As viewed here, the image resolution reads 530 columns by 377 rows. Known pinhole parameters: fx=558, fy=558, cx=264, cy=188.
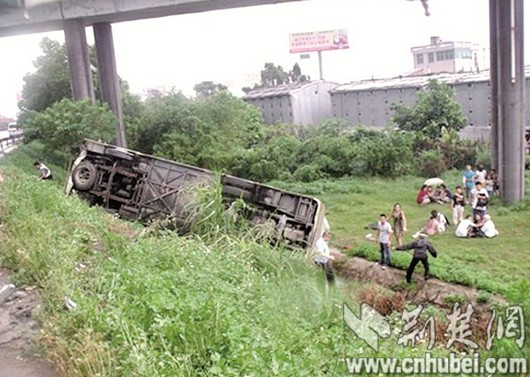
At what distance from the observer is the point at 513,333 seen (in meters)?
4.93

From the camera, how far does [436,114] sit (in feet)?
73.4

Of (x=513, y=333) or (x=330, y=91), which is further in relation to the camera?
(x=330, y=91)

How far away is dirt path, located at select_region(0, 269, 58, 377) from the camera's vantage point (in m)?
4.48

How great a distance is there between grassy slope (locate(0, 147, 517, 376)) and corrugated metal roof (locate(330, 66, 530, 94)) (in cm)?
2087

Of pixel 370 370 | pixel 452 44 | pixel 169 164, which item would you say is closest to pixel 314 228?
pixel 169 164

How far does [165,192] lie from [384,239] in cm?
482

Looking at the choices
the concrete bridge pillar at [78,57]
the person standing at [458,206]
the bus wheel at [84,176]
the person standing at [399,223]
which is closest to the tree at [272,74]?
the concrete bridge pillar at [78,57]

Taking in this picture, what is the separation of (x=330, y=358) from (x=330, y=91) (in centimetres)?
3018

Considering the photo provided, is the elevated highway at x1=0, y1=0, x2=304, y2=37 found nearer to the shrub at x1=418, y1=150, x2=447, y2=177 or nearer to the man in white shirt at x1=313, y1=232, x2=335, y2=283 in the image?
the shrub at x1=418, y1=150, x2=447, y2=177

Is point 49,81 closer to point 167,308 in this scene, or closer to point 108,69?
Result: point 108,69

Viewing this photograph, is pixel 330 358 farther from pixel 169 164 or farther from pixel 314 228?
pixel 169 164

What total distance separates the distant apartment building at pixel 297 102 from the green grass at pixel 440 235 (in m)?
13.9

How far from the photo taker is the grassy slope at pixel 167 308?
4.07 m

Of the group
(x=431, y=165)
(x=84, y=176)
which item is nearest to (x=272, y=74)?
(x=431, y=165)
